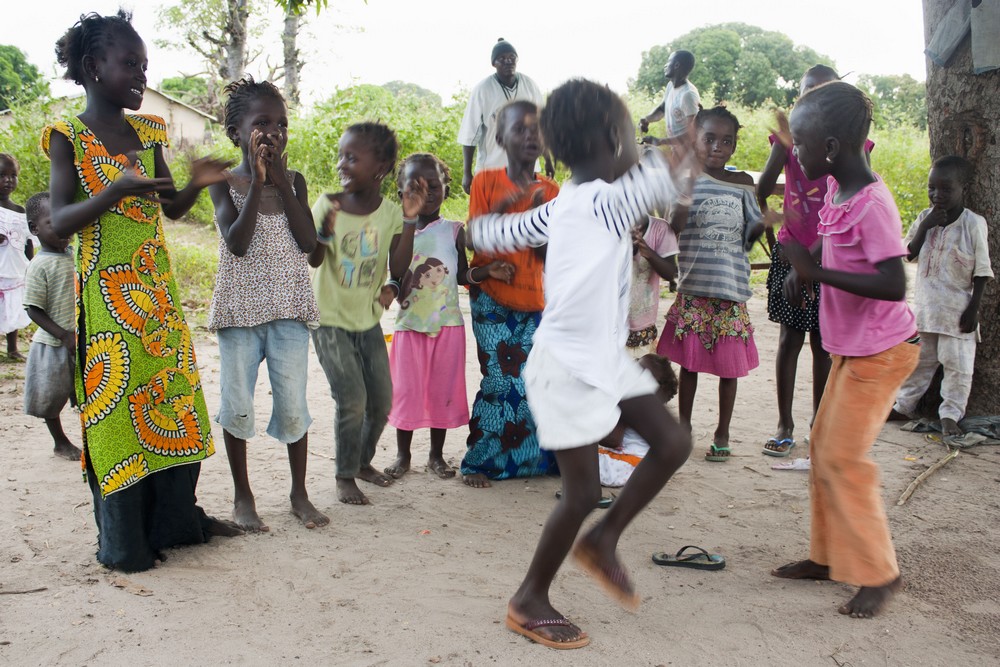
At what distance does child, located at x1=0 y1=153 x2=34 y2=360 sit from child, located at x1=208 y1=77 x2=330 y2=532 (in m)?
4.24

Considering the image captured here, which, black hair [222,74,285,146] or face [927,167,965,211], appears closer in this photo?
black hair [222,74,285,146]

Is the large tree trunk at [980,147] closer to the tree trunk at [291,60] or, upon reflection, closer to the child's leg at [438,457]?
the child's leg at [438,457]

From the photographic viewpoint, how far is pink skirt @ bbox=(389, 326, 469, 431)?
4.28 metres

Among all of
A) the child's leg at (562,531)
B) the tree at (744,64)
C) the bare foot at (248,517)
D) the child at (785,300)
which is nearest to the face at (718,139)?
the child at (785,300)

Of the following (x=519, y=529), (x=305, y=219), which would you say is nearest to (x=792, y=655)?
(x=519, y=529)

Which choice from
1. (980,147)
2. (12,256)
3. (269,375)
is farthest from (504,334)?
(12,256)

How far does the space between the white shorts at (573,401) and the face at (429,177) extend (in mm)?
1813

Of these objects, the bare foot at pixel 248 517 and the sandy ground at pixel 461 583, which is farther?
the bare foot at pixel 248 517

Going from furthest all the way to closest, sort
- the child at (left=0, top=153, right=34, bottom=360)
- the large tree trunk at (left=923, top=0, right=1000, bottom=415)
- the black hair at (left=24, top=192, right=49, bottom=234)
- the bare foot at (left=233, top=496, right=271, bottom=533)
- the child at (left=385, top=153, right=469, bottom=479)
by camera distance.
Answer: the child at (left=0, top=153, right=34, bottom=360), the black hair at (left=24, top=192, right=49, bottom=234), the large tree trunk at (left=923, top=0, right=1000, bottom=415), the child at (left=385, top=153, right=469, bottom=479), the bare foot at (left=233, top=496, right=271, bottom=533)

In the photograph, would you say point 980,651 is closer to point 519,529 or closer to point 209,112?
point 519,529

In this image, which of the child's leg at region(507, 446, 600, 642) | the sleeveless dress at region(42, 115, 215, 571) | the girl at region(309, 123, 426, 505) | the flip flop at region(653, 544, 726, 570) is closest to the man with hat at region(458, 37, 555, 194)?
the girl at region(309, 123, 426, 505)

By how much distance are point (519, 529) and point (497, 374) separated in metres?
0.90

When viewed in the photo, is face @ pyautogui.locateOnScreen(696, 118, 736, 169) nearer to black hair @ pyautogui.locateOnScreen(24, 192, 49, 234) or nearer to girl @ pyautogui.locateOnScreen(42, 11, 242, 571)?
girl @ pyautogui.locateOnScreen(42, 11, 242, 571)

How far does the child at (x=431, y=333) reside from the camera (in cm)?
424
